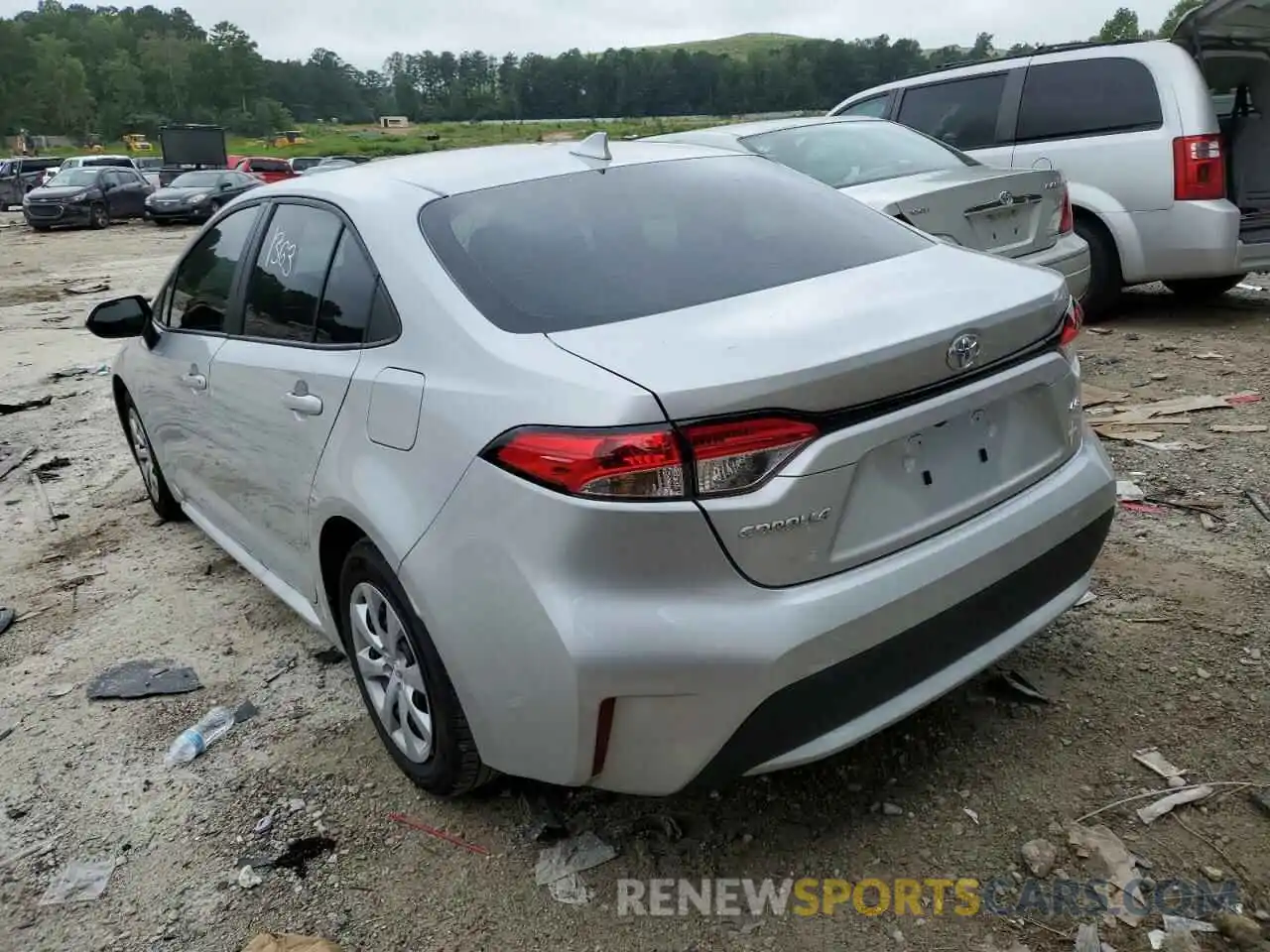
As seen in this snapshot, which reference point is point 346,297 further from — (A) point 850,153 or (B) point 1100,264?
(B) point 1100,264

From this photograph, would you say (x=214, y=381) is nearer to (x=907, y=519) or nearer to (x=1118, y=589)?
(x=907, y=519)

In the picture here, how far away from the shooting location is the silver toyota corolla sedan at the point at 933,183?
566cm

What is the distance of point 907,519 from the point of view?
2.16 meters

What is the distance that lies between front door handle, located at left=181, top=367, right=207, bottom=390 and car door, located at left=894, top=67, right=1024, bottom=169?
5989mm

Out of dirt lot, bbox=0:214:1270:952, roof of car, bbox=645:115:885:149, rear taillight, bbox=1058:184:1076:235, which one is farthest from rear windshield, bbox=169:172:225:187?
dirt lot, bbox=0:214:1270:952

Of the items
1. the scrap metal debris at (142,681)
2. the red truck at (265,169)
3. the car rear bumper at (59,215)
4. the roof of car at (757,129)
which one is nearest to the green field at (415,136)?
the red truck at (265,169)

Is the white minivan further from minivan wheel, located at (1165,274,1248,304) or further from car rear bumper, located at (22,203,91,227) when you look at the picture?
car rear bumper, located at (22,203,91,227)

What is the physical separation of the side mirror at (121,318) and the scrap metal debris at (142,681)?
1.50m

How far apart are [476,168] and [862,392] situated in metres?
1.45

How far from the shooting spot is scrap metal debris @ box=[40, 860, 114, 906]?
2.49 metres

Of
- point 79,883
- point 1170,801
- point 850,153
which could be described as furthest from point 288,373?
point 850,153

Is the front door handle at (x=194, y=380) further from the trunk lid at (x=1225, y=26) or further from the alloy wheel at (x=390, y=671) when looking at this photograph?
the trunk lid at (x=1225, y=26)

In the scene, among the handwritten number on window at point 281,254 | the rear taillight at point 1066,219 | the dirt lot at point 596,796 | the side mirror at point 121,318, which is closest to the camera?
the dirt lot at point 596,796

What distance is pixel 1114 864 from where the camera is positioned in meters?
2.28
